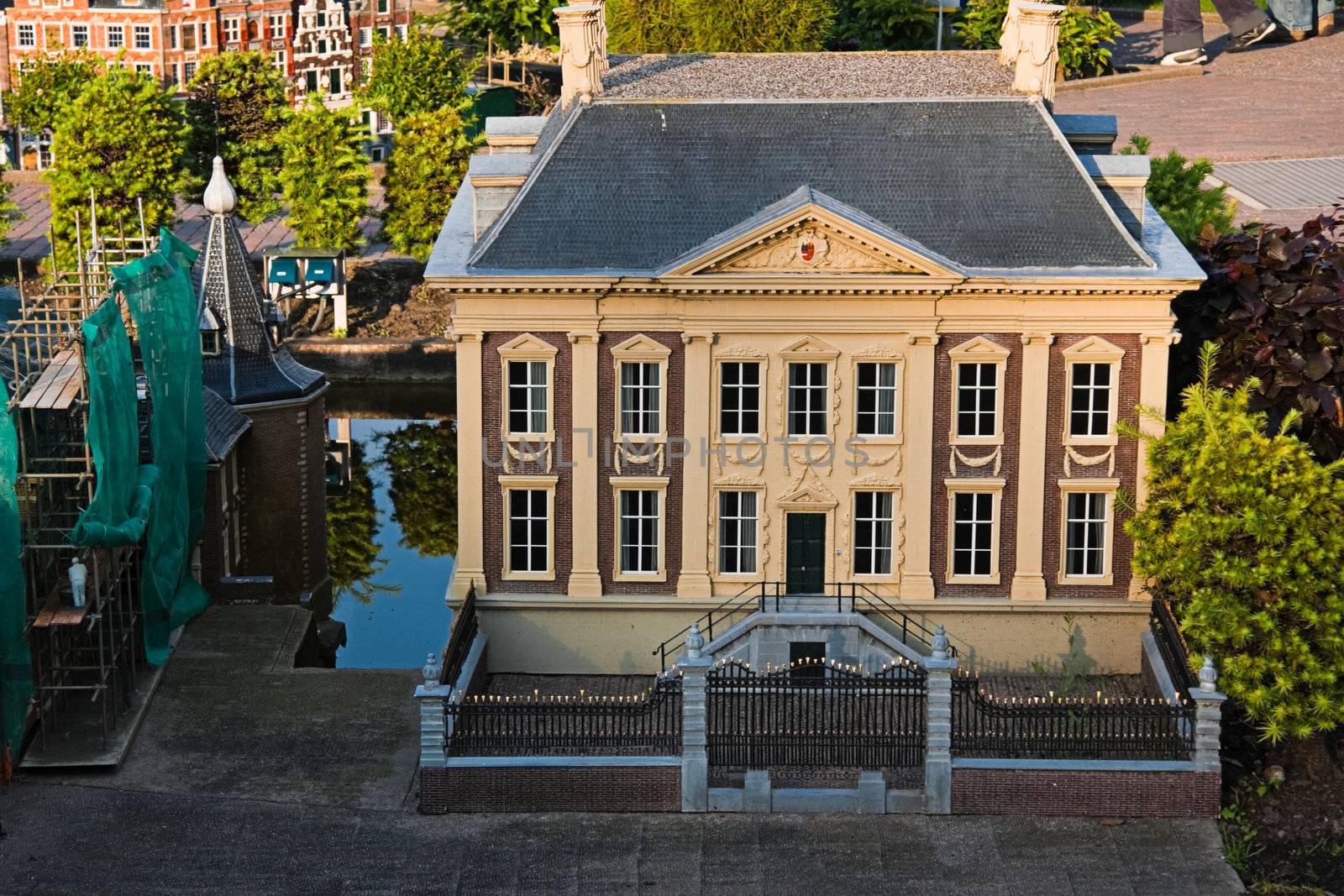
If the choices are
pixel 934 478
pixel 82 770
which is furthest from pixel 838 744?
pixel 82 770

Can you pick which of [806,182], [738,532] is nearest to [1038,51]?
[806,182]

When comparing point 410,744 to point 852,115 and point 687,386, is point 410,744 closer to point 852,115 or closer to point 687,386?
point 687,386

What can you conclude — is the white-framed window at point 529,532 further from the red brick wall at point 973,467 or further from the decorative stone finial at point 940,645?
the decorative stone finial at point 940,645

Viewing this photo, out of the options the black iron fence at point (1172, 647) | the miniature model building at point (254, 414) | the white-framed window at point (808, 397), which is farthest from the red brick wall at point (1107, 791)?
the miniature model building at point (254, 414)

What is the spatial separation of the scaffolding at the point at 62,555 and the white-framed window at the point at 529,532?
9081 mm

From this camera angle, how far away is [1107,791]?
49031 mm

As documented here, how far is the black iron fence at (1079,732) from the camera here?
162ft

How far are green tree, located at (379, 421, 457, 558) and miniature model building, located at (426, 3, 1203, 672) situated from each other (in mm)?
19986

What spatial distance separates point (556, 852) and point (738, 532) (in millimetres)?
11107

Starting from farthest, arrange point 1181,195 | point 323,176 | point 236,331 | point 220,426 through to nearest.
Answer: point 323,176 < point 1181,195 < point 236,331 < point 220,426

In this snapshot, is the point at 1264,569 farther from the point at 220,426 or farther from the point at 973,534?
the point at 220,426

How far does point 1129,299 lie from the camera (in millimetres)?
54000

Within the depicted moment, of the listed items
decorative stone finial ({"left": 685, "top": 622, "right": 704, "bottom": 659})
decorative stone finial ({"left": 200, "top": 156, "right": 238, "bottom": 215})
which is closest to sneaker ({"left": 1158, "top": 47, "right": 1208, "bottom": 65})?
decorative stone finial ({"left": 200, "top": 156, "right": 238, "bottom": 215})

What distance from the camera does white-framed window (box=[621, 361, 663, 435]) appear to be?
2163 inches
